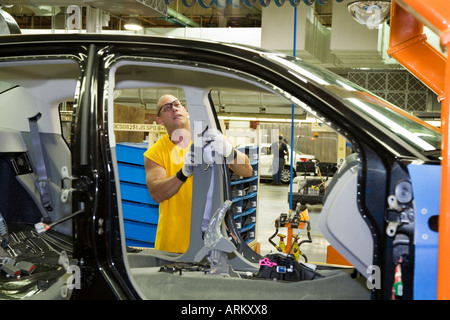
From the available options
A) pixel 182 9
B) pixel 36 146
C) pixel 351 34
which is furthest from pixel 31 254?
pixel 182 9

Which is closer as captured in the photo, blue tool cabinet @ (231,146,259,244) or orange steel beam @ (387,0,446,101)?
orange steel beam @ (387,0,446,101)

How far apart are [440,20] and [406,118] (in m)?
0.53

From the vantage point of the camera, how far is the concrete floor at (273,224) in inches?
297

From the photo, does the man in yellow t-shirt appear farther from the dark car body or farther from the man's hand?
the dark car body

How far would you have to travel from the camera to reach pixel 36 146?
3.41 metres

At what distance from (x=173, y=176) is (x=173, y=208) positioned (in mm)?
291

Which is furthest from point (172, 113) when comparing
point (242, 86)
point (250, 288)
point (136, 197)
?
point (136, 197)

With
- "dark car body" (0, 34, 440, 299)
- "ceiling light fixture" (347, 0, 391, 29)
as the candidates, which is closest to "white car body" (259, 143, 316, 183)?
"ceiling light fixture" (347, 0, 391, 29)

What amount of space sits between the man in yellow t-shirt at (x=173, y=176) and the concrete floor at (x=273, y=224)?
29.4 inches

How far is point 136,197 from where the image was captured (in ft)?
18.1

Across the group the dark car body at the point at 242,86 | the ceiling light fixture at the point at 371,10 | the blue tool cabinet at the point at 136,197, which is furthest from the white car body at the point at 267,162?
the dark car body at the point at 242,86

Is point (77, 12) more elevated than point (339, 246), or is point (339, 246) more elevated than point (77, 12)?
point (77, 12)

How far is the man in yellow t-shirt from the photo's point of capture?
139 inches
